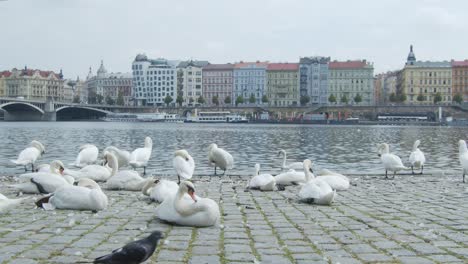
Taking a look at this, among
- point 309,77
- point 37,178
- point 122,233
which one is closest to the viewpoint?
point 122,233

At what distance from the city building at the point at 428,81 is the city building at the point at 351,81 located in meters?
9.82

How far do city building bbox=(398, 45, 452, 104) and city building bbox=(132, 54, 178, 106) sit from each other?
Result: 6512cm

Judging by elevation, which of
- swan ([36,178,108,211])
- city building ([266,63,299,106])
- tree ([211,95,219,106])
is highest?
city building ([266,63,299,106])

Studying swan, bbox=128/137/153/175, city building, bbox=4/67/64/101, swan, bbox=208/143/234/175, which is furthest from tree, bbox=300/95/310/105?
swan, bbox=208/143/234/175

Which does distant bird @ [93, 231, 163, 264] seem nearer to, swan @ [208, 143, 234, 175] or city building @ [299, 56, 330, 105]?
swan @ [208, 143, 234, 175]

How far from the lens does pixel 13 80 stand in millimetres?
174250

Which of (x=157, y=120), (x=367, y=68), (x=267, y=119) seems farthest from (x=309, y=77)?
(x=157, y=120)

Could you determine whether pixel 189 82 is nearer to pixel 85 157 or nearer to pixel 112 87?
pixel 112 87

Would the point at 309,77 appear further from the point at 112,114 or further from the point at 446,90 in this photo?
the point at 112,114

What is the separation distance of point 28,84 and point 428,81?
11560 centimetres

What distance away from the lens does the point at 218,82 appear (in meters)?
159

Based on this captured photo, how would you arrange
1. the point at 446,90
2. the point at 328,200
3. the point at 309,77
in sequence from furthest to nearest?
the point at 309,77 → the point at 446,90 → the point at 328,200

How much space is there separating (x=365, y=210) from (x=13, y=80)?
592ft

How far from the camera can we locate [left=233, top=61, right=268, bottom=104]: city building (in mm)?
152750
